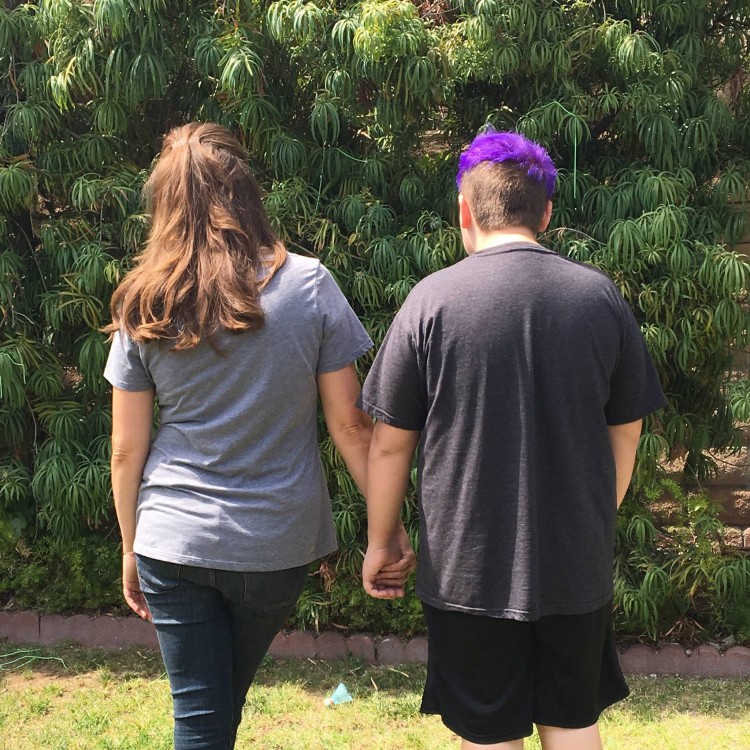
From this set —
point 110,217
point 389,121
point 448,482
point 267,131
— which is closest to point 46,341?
point 110,217

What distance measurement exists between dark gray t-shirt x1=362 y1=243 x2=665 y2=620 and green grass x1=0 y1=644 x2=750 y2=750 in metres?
1.54

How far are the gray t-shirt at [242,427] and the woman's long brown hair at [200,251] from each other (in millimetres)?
47

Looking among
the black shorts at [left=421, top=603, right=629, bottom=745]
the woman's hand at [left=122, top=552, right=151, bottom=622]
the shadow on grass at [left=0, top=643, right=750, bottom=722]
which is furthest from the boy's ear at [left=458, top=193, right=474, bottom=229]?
the shadow on grass at [left=0, top=643, right=750, bottom=722]

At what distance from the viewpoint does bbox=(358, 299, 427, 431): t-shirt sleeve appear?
188 centimetres

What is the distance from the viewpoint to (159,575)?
1.91m

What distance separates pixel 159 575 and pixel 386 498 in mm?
545

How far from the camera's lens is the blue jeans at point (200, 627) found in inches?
75.4

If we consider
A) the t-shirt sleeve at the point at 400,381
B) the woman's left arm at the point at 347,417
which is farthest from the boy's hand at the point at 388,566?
the t-shirt sleeve at the point at 400,381

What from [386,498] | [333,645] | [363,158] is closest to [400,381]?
[386,498]

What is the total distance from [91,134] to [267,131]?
0.81 meters

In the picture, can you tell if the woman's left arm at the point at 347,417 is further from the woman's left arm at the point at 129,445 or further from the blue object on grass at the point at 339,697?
the blue object on grass at the point at 339,697

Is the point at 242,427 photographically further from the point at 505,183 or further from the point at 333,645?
the point at 333,645

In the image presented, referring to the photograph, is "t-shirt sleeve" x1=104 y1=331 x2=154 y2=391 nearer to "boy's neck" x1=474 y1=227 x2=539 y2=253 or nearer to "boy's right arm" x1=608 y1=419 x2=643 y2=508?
"boy's neck" x1=474 y1=227 x2=539 y2=253

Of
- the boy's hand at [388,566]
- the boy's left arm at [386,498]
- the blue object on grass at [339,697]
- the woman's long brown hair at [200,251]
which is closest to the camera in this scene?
the woman's long brown hair at [200,251]
